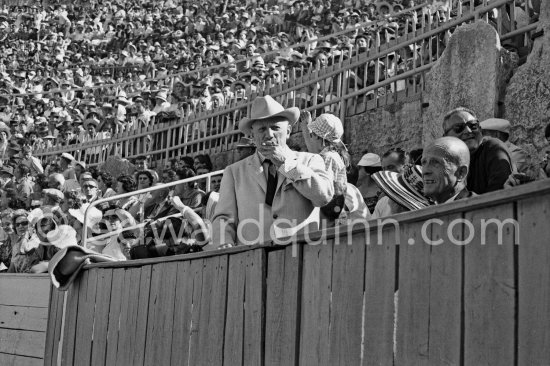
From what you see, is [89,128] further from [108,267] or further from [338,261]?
[338,261]

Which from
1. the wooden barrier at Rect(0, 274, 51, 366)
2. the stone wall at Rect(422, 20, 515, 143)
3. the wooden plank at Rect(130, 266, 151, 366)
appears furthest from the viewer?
the stone wall at Rect(422, 20, 515, 143)

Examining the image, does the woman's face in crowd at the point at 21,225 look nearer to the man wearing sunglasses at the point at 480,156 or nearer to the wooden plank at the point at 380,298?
the man wearing sunglasses at the point at 480,156

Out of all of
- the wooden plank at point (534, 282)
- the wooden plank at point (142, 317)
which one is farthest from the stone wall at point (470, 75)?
the wooden plank at point (534, 282)

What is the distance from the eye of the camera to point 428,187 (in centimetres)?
439

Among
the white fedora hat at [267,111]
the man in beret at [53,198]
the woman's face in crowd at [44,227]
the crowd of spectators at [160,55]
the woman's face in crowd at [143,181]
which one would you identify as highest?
the crowd of spectators at [160,55]

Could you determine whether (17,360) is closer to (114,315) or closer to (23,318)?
(23,318)

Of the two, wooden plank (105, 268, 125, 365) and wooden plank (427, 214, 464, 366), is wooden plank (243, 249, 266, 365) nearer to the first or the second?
wooden plank (427, 214, 464, 366)

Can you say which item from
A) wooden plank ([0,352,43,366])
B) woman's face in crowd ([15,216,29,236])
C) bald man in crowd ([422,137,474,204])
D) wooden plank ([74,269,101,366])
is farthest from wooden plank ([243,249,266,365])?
woman's face in crowd ([15,216,29,236])

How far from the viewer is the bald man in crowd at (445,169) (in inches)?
172

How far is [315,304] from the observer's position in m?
3.92

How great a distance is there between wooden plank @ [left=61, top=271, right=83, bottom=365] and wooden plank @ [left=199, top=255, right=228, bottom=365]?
224 centimetres

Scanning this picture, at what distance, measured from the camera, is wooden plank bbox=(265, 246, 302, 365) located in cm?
406

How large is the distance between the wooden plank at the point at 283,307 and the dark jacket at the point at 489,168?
60.5 inches

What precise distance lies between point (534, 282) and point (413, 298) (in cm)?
65
